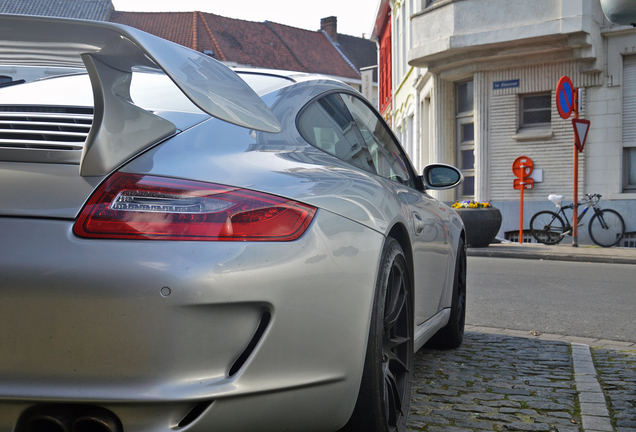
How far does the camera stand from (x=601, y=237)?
605 inches

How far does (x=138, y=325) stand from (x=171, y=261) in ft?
0.56

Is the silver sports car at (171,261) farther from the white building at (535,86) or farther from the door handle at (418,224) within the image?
the white building at (535,86)

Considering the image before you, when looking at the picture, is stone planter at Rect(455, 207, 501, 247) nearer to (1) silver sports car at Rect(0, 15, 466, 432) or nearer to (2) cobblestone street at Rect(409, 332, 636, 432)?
(2) cobblestone street at Rect(409, 332, 636, 432)

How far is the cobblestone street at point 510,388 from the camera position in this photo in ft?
9.82

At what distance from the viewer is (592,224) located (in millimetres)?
15453

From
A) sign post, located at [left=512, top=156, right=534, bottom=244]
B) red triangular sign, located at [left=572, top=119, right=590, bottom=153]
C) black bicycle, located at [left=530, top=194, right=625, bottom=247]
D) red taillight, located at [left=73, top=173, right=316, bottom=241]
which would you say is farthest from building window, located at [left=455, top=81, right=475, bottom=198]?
red taillight, located at [left=73, top=173, right=316, bottom=241]

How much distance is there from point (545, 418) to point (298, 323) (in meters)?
1.66

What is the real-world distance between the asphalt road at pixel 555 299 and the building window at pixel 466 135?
315 inches

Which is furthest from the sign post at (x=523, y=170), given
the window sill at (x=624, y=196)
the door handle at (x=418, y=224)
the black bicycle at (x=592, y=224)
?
the door handle at (x=418, y=224)

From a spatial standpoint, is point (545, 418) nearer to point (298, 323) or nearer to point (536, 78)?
point (298, 323)

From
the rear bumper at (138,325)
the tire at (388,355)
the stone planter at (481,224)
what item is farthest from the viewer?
the stone planter at (481,224)

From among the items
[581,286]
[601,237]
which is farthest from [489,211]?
[581,286]

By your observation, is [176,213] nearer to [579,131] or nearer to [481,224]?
[481,224]

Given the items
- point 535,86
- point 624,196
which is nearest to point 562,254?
point 624,196
